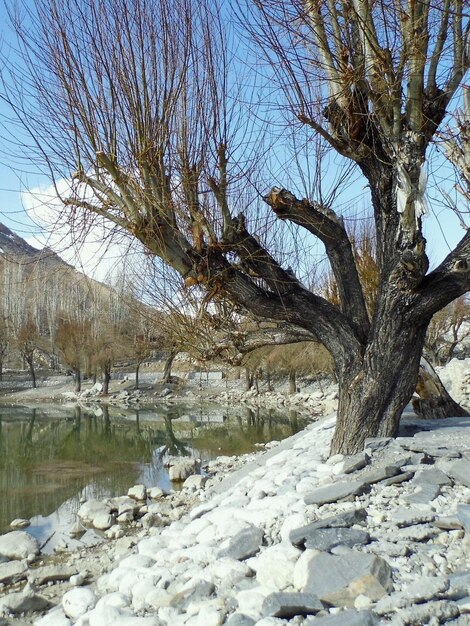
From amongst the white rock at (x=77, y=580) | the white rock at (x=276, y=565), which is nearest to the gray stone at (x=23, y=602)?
the white rock at (x=77, y=580)

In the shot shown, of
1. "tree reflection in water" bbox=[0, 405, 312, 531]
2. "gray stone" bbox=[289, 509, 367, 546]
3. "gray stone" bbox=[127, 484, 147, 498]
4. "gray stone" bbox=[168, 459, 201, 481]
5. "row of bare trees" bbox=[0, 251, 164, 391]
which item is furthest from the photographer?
"row of bare trees" bbox=[0, 251, 164, 391]

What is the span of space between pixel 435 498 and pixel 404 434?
2246 millimetres

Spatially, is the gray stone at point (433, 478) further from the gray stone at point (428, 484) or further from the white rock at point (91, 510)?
the white rock at point (91, 510)

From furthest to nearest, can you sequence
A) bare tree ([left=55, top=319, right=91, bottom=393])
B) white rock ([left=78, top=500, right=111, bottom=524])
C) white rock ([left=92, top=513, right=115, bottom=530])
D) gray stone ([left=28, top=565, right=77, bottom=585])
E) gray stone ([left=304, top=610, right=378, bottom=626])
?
bare tree ([left=55, top=319, right=91, bottom=393])
white rock ([left=78, top=500, right=111, bottom=524])
white rock ([left=92, top=513, right=115, bottom=530])
gray stone ([left=28, top=565, right=77, bottom=585])
gray stone ([left=304, top=610, right=378, bottom=626])

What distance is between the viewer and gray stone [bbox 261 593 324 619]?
3104mm

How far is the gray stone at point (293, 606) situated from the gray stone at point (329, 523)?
31.3 inches

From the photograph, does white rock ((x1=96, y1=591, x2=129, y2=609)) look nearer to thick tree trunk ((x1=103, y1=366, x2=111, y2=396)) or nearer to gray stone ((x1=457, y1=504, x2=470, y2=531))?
gray stone ((x1=457, y1=504, x2=470, y2=531))

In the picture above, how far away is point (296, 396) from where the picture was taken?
98.0 feet

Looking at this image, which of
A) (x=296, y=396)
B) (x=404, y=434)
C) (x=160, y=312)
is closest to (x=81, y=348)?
(x=296, y=396)

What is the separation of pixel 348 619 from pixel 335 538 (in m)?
1.06

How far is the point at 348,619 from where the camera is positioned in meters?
2.85

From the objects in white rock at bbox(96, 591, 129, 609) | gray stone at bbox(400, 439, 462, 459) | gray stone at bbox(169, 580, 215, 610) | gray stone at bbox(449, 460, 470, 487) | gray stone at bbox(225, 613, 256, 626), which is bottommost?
white rock at bbox(96, 591, 129, 609)

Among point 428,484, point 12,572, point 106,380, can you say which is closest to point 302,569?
point 428,484

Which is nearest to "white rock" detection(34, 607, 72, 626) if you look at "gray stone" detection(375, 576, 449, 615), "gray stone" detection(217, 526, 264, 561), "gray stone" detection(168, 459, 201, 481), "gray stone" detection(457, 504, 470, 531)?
"gray stone" detection(217, 526, 264, 561)
